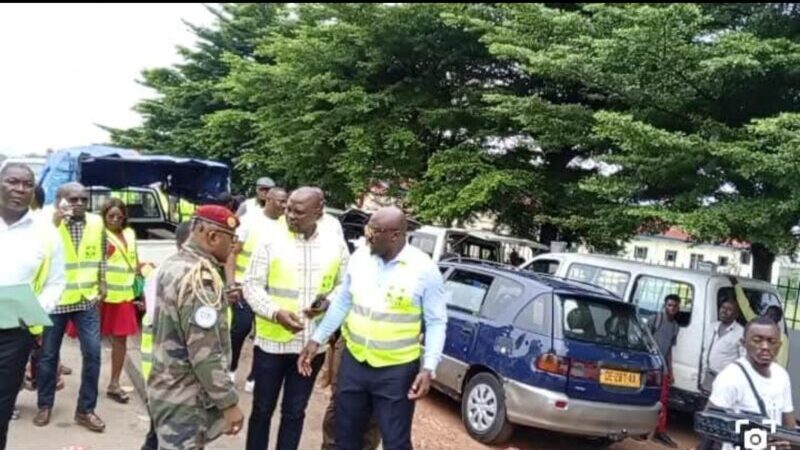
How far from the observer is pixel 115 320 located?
6.10m

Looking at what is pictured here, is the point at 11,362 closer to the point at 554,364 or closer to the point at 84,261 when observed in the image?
the point at 84,261

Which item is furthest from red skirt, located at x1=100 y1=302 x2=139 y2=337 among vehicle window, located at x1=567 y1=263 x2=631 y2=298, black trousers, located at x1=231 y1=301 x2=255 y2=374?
vehicle window, located at x1=567 y1=263 x2=631 y2=298

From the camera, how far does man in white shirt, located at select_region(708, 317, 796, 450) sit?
12.2 feet

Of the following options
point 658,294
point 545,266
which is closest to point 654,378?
point 658,294

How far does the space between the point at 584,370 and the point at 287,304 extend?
2.98 m

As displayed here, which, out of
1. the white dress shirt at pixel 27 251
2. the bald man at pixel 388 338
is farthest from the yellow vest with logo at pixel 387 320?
the white dress shirt at pixel 27 251

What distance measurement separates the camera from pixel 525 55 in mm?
9680

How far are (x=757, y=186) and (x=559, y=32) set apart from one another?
3206mm

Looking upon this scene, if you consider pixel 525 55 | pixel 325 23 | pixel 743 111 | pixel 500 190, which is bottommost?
pixel 500 190

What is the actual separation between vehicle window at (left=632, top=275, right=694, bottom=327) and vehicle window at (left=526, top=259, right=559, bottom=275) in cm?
116

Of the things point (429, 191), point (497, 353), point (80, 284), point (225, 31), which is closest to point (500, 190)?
point (429, 191)

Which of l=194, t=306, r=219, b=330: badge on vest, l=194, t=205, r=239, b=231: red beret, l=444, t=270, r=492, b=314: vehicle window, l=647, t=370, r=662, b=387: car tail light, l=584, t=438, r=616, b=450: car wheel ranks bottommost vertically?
l=584, t=438, r=616, b=450: car wheel

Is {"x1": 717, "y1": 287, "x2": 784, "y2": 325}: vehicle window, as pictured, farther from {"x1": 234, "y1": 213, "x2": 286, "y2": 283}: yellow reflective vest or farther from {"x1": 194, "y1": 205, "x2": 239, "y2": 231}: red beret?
{"x1": 194, "y1": 205, "x2": 239, "y2": 231}: red beret

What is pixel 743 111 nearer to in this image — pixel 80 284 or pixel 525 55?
pixel 525 55
